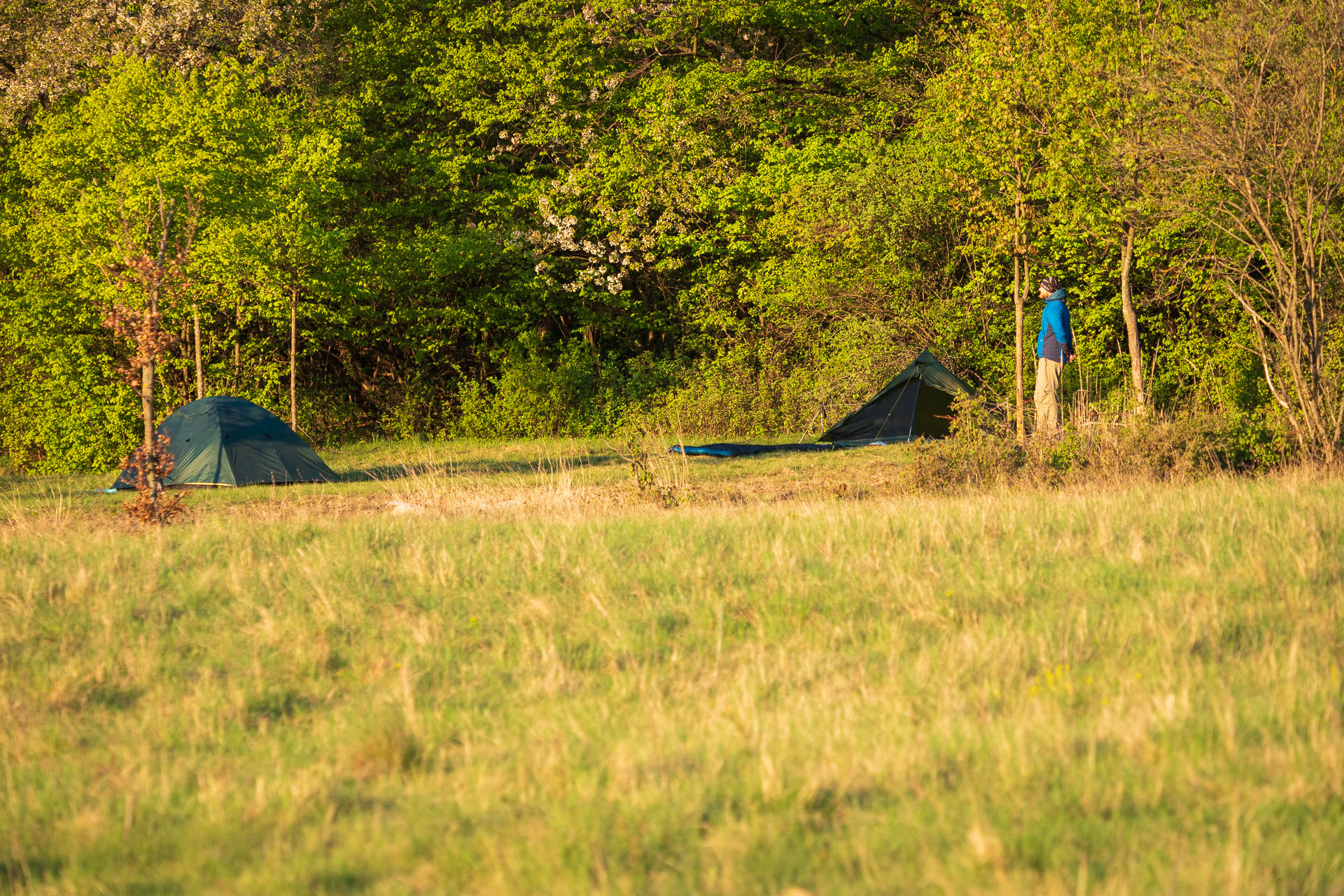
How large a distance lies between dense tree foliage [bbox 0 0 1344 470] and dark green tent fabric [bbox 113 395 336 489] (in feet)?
12.6

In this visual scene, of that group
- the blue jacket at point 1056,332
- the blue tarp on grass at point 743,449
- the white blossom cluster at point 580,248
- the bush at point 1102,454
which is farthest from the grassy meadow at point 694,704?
the white blossom cluster at point 580,248

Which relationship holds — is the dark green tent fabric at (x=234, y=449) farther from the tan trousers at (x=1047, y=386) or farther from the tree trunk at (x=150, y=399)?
Answer: the tan trousers at (x=1047, y=386)

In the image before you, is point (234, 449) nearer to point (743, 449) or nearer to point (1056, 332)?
point (743, 449)

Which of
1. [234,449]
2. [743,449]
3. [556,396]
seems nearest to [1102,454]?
[743,449]

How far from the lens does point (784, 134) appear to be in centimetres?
2236

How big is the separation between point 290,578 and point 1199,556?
4761 mm

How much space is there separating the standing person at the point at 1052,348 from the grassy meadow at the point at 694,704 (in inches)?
222

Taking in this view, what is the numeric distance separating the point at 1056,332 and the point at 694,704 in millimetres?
10261

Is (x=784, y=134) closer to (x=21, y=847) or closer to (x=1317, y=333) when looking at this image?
(x=1317, y=333)

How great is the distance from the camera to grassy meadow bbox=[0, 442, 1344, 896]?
9.28 ft

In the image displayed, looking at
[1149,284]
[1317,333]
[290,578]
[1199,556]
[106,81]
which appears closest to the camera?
[1199,556]

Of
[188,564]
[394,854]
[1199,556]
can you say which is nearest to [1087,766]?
[394,854]

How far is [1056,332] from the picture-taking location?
42.8 feet

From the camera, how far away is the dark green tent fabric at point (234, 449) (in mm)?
12672
